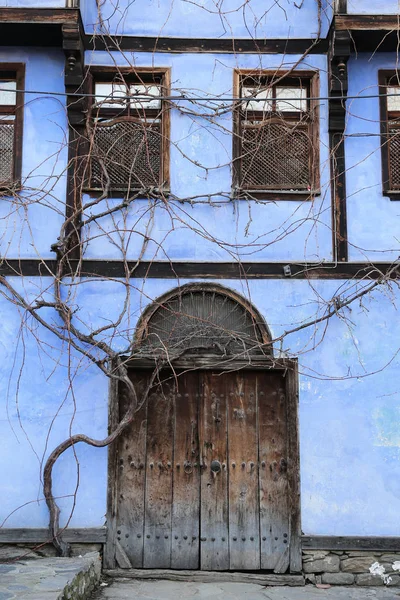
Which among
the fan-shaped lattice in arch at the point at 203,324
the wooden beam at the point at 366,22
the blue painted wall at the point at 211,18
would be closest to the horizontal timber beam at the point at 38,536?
the fan-shaped lattice in arch at the point at 203,324

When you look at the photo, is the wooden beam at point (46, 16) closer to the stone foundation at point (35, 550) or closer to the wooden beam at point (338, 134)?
the wooden beam at point (338, 134)

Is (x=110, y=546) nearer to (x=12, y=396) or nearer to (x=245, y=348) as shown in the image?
(x=12, y=396)

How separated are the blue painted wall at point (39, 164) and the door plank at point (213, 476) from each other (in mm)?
2045

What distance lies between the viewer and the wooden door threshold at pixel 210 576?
263 inches

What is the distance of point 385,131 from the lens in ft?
24.1

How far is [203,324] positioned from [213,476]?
1.44 m

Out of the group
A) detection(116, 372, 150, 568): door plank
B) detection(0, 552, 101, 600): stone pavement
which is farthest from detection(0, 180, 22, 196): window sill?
detection(0, 552, 101, 600): stone pavement

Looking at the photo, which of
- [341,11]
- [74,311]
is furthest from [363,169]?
[74,311]

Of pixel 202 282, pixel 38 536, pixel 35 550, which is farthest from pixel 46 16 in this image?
pixel 35 550

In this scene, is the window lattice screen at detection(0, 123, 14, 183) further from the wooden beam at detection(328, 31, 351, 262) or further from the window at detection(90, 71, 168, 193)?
the wooden beam at detection(328, 31, 351, 262)

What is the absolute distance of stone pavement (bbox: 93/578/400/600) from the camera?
6.09 metres

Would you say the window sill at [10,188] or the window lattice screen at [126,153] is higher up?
the window lattice screen at [126,153]

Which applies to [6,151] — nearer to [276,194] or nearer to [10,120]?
[10,120]

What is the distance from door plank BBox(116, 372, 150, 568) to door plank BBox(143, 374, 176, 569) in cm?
6
